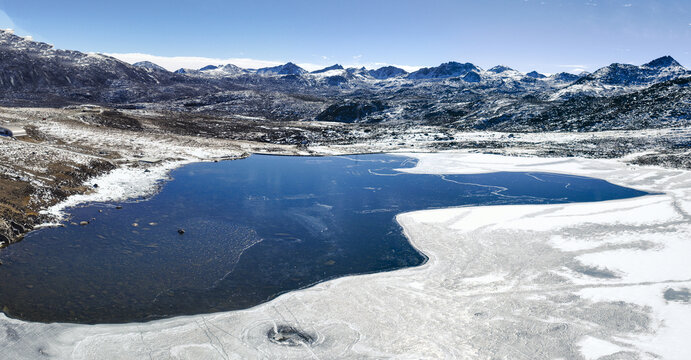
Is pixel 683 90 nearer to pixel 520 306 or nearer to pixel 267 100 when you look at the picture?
pixel 520 306

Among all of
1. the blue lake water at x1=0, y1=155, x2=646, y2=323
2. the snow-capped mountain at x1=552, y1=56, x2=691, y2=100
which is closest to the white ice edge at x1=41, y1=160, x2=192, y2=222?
the blue lake water at x1=0, y1=155, x2=646, y2=323

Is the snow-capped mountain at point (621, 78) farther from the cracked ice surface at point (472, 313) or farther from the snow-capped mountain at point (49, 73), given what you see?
the snow-capped mountain at point (49, 73)

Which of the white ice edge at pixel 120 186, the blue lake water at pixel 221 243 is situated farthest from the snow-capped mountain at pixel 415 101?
the white ice edge at pixel 120 186

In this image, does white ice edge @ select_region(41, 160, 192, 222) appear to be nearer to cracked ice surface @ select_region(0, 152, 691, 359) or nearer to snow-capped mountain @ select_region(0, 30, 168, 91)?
cracked ice surface @ select_region(0, 152, 691, 359)

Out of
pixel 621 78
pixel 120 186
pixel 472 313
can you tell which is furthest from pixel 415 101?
pixel 472 313

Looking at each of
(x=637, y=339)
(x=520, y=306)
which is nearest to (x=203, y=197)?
(x=520, y=306)

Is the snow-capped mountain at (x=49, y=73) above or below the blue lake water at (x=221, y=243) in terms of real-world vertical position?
above
